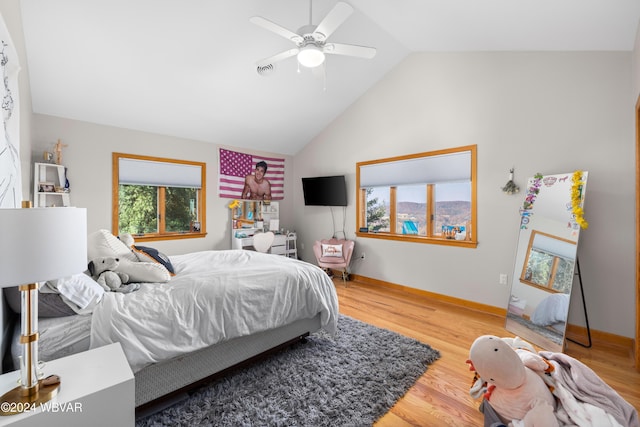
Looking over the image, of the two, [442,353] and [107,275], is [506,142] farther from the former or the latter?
[107,275]

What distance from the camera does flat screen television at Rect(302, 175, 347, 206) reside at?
4.87 metres

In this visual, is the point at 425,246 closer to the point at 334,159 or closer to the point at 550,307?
the point at 550,307

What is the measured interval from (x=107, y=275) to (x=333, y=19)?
238 centimetres

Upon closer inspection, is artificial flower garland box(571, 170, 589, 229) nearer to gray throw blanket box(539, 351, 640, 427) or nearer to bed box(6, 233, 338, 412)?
gray throw blanket box(539, 351, 640, 427)

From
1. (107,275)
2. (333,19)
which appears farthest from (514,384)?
(333,19)

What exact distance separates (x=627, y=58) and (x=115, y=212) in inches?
229

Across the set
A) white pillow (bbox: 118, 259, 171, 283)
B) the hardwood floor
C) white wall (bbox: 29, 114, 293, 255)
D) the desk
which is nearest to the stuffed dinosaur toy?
the hardwood floor

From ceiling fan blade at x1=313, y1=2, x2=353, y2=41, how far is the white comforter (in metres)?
1.94

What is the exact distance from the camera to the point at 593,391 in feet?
4.44

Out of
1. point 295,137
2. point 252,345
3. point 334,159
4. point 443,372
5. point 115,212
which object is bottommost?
point 443,372

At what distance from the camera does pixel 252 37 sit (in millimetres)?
3129

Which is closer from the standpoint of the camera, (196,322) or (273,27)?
(196,322)

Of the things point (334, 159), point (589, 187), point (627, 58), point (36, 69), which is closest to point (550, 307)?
point (589, 187)

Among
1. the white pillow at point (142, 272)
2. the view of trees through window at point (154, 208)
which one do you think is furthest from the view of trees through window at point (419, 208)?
the white pillow at point (142, 272)
